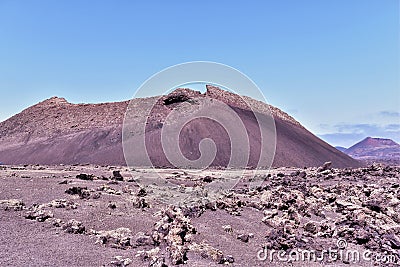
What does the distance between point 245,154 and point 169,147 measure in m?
10.2

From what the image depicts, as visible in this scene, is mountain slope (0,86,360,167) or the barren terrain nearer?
the barren terrain

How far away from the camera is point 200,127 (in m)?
52.0

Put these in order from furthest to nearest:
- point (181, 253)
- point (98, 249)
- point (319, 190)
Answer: point (319, 190) → point (98, 249) → point (181, 253)

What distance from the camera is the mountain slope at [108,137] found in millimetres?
49250

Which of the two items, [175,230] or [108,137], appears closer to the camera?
[175,230]

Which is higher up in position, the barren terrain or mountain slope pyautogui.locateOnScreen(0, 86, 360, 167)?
mountain slope pyautogui.locateOnScreen(0, 86, 360, 167)

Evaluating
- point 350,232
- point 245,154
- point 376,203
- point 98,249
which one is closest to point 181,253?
point 98,249

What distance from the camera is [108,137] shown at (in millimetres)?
55438

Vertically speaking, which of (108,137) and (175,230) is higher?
(108,137)

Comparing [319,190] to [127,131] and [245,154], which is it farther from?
[127,131]

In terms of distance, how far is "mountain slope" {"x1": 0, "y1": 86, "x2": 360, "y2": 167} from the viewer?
49.2 metres

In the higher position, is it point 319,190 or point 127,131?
point 127,131

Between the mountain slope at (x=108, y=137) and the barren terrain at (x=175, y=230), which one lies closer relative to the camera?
the barren terrain at (x=175, y=230)

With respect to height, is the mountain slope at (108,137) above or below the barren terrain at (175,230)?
above
